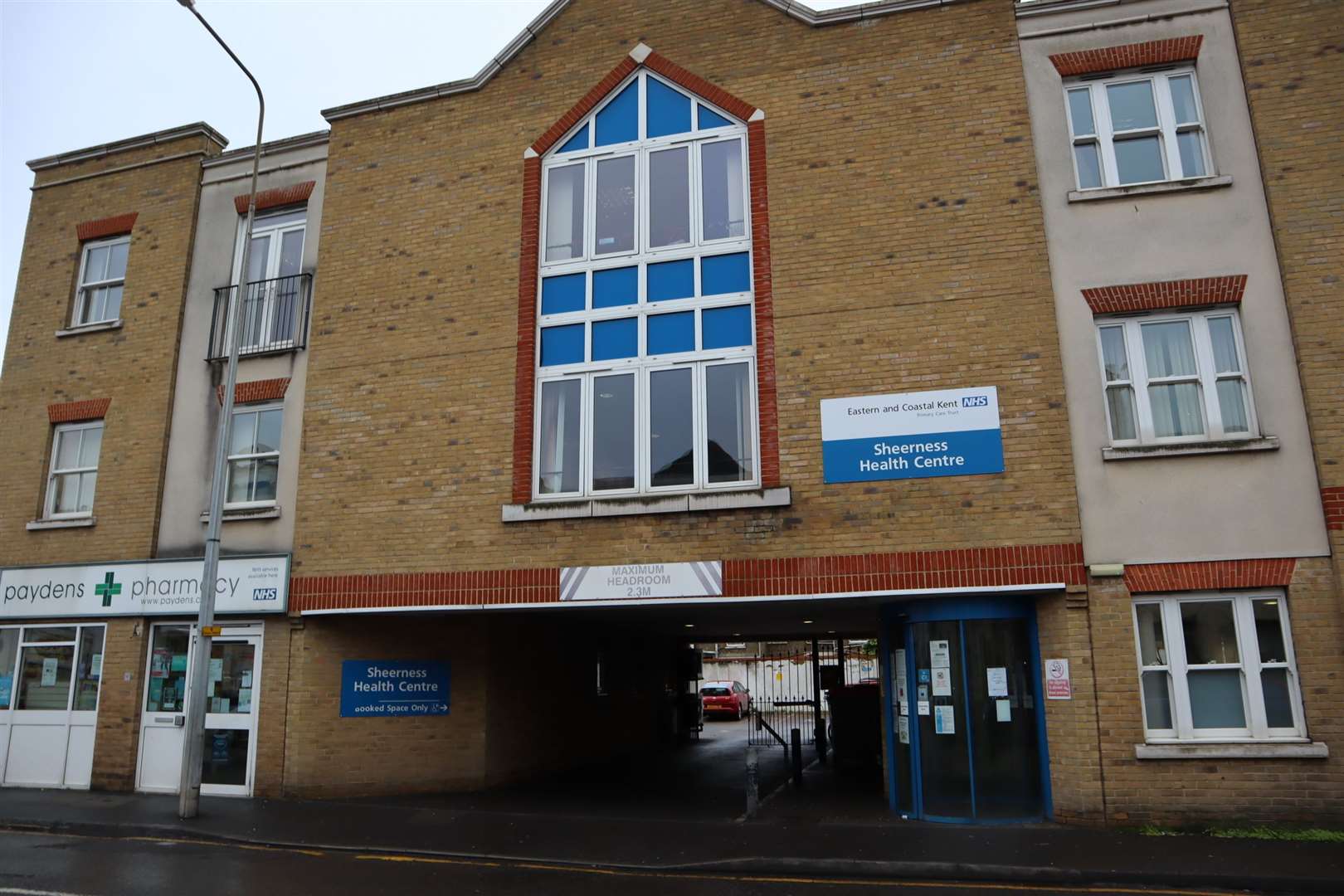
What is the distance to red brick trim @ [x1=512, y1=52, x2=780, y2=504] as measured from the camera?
12430 millimetres

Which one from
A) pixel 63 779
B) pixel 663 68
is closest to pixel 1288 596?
pixel 663 68

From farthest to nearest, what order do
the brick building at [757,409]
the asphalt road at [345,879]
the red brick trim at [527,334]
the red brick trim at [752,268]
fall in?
the red brick trim at [527,334] < the red brick trim at [752,268] < the brick building at [757,409] < the asphalt road at [345,879]

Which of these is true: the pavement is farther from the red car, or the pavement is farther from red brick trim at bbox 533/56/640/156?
the red car

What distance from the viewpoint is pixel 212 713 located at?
14406mm

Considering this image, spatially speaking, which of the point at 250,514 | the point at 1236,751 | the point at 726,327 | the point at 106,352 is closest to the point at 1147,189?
the point at 726,327

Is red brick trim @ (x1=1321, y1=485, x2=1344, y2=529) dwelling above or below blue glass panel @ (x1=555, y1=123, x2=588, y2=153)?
below

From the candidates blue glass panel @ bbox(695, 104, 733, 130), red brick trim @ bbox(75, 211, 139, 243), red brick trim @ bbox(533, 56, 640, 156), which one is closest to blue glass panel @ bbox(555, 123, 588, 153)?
red brick trim @ bbox(533, 56, 640, 156)

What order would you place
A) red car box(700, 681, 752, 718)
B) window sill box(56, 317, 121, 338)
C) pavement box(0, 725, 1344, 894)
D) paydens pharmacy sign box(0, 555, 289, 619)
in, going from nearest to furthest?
pavement box(0, 725, 1344, 894) < paydens pharmacy sign box(0, 555, 289, 619) < window sill box(56, 317, 121, 338) < red car box(700, 681, 752, 718)

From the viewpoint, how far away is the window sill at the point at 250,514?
14359 mm

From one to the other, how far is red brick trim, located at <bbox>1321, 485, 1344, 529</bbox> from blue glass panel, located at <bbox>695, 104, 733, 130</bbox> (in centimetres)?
861

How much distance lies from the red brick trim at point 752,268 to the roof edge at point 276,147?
3.84 meters

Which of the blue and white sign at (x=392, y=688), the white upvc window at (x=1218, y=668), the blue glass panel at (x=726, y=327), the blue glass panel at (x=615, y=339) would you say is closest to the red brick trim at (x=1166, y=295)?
the white upvc window at (x=1218, y=668)

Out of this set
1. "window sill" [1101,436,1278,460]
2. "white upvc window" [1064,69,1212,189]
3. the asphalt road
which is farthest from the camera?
"white upvc window" [1064,69,1212,189]

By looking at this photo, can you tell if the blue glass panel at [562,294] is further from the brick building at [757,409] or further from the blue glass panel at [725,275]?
the blue glass panel at [725,275]
